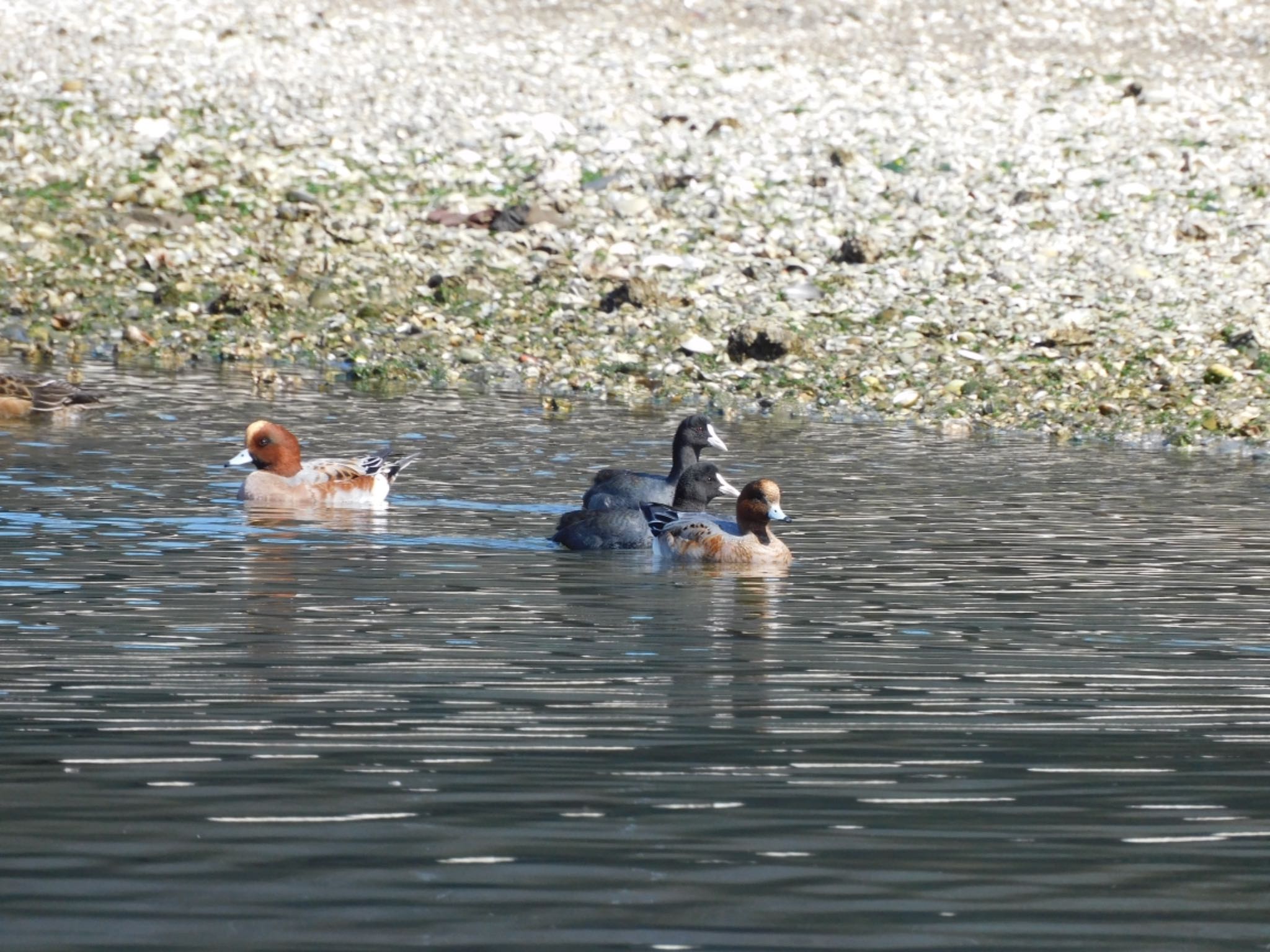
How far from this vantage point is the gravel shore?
72.6 ft

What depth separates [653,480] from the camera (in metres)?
14.9

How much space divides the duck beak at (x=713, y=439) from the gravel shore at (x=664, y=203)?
173 inches

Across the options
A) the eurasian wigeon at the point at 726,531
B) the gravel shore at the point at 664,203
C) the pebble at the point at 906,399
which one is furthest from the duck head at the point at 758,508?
the pebble at the point at 906,399

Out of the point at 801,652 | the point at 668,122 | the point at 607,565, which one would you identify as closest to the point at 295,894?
the point at 801,652

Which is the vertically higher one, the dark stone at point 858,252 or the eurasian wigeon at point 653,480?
the dark stone at point 858,252

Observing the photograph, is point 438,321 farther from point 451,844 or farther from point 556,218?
point 451,844

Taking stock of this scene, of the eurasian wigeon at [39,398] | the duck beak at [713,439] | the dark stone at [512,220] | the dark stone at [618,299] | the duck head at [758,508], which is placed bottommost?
the duck head at [758,508]

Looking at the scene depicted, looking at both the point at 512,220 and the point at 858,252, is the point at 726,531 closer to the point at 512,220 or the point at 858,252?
the point at 858,252

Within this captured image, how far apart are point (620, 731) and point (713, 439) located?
28.0 ft

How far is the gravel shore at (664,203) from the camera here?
22.1 metres

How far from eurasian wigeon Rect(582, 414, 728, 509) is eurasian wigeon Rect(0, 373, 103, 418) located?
5178 mm

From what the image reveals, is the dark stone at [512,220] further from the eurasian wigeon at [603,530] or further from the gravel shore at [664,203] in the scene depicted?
the eurasian wigeon at [603,530]

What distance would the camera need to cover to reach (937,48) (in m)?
33.4

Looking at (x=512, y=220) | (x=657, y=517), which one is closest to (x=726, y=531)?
(x=657, y=517)
